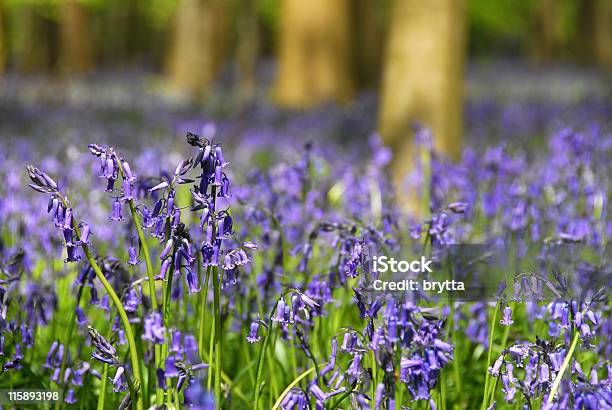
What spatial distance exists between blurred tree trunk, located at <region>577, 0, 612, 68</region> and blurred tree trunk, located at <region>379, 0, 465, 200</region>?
22057 mm

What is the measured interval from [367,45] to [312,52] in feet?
15.8

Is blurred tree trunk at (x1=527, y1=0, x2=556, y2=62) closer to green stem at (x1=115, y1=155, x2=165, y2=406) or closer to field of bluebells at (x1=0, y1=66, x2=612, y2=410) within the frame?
field of bluebells at (x1=0, y1=66, x2=612, y2=410)

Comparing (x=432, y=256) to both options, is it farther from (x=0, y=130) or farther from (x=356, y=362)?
(x=0, y=130)

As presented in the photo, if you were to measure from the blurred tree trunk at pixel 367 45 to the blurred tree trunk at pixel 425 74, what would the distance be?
8.56 metres

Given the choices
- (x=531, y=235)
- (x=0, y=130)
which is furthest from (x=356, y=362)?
(x=0, y=130)

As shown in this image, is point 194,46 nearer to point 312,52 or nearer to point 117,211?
point 312,52

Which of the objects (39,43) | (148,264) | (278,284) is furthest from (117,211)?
(39,43)

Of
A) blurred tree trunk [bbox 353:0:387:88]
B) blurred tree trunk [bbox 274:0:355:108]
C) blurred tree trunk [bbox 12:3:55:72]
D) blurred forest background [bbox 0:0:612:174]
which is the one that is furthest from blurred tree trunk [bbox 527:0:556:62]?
blurred tree trunk [bbox 12:3:55:72]

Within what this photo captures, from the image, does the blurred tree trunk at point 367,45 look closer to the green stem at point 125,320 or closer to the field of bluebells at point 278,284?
the field of bluebells at point 278,284

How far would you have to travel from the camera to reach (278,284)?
10.9ft

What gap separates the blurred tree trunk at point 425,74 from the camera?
6.72 meters

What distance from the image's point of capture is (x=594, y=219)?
13.8 ft

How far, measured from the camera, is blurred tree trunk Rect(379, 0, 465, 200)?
22.1 ft

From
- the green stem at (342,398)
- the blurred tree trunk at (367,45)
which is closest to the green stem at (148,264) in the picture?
the green stem at (342,398)
